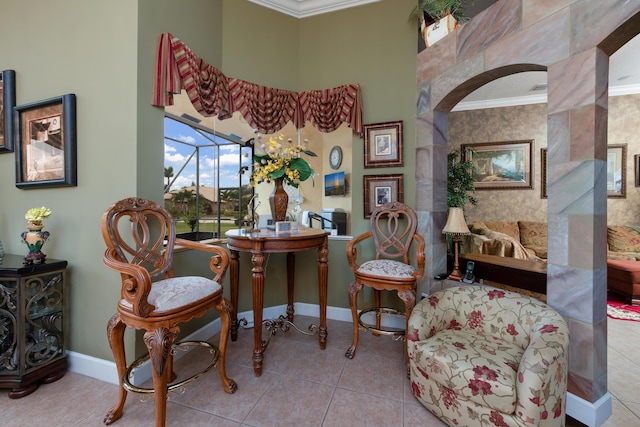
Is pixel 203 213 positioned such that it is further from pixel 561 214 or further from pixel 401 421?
pixel 561 214

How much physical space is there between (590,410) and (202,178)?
10.4 ft

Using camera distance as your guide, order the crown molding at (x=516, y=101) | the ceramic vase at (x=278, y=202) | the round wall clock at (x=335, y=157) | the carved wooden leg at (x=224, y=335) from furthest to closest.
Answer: the crown molding at (x=516, y=101)
the round wall clock at (x=335, y=157)
the ceramic vase at (x=278, y=202)
the carved wooden leg at (x=224, y=335)

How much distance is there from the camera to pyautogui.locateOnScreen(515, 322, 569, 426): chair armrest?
1141mm

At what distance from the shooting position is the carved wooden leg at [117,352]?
4.58ft

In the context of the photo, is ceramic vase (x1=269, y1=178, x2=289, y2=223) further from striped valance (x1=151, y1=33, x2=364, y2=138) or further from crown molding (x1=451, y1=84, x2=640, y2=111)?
crown molding (x1=451, y1=84, x2=640, y2=111)

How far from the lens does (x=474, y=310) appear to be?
5.70 ft

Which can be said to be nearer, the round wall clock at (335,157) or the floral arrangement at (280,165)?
the floral arrangement at (280,165)

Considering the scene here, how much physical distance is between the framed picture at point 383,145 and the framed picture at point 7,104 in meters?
2.95

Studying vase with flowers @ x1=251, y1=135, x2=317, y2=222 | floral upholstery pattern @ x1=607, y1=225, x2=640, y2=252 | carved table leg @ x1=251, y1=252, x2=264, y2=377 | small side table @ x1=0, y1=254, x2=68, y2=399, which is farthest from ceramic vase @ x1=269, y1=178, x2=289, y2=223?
floral upholstery pattern @ x1=607, y1=225, x2=640, y2=252

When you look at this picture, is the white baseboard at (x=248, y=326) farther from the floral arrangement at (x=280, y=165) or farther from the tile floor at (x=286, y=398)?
the floral arrangement at (x=280, y=165)

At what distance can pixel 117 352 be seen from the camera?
1426 mm

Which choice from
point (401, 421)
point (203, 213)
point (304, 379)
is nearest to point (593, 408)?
point (401, 421)

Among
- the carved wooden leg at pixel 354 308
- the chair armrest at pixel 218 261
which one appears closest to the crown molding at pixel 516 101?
the carved wooden leg at pixel 354 308

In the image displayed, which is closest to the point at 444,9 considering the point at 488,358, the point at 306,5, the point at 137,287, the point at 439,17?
the point at 439,17
